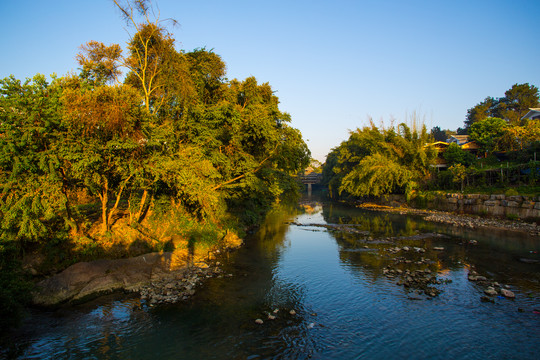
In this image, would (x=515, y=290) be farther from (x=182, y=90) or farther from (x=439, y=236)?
(x=182, y=90)

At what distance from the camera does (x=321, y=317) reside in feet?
37.6

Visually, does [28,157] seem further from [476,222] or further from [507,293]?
[476,222]

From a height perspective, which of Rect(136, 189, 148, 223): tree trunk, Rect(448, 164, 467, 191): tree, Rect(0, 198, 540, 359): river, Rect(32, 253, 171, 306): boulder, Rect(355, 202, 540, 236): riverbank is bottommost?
Rect(0, 198, 540, 359): river

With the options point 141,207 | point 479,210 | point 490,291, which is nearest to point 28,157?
point 141,207

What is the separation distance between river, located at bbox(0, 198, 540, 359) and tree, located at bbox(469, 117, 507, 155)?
34.4 meters

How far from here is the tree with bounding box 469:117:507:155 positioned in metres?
46.1

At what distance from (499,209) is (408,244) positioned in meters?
15.7

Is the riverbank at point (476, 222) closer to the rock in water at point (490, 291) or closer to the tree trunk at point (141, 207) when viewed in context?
the rock in water at point (490, 291)

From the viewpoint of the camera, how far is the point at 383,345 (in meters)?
9.58

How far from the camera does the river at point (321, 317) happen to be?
9.27m

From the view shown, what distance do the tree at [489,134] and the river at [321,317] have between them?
3444cm

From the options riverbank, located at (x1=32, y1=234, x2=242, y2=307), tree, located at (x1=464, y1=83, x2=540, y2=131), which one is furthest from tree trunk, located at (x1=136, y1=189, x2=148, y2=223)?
tree, located at (x1=464, y1=83, x2=540, y2=131)

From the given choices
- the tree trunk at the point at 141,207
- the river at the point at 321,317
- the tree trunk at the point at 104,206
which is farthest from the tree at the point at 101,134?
the river at the point at 321,317

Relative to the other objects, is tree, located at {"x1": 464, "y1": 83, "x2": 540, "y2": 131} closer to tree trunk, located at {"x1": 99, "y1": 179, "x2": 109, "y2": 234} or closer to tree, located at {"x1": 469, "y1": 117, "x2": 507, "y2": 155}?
tree, located at {"x1": 469, "y1": 117, "x2": 507, "y2": 155}
